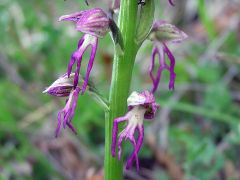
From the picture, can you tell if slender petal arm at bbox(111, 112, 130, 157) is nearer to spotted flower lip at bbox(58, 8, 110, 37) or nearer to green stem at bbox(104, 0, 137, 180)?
green stem at bbox(104, 0, 137, 180)

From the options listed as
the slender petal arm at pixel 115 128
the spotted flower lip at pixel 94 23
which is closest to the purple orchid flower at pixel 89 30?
the spotted flower lip at pixel 94 23

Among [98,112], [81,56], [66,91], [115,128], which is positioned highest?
[81,56]

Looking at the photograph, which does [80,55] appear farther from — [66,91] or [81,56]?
[66,91]

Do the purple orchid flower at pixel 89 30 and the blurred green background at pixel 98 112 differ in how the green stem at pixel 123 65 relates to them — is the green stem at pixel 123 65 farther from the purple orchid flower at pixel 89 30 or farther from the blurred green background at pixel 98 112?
the blurred green background at pixel 98 112

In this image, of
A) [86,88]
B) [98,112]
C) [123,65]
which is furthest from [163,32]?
[98,112]

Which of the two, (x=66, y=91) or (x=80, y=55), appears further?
(x=66, y=91)

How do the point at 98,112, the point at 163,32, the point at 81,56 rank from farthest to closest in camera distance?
1. the point at 98,112
2. the point at 163,32
3. the point at 81,56

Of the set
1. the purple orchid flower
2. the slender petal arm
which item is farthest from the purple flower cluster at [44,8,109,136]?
the slender petal arm

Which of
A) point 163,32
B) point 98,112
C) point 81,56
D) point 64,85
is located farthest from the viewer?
point 98,112

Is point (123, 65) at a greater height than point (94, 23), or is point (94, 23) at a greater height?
point (94, 23)
